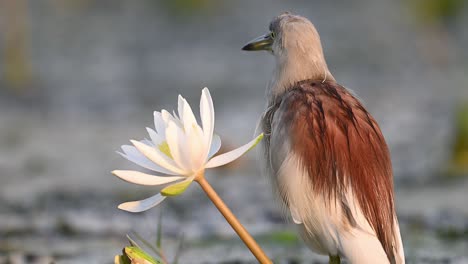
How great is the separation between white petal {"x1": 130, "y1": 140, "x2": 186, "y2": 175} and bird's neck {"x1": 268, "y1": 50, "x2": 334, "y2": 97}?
30.0 inches

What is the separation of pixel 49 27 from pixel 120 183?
287 inches

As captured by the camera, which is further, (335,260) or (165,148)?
(335,260)

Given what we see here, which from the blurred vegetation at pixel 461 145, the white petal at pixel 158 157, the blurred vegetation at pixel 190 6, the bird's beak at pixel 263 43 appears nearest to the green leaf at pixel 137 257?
the white petal at pixel 158 157

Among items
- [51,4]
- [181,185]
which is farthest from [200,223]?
[51,4]

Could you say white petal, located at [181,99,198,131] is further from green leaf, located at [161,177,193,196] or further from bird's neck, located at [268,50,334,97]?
bird's neck, located at [268,50,334,97]

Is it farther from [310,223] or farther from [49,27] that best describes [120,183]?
[49,27]

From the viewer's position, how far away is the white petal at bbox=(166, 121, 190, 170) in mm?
2115

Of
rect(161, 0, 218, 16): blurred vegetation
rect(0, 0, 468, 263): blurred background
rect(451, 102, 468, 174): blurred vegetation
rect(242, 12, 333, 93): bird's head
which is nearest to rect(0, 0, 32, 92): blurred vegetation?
rect(0, 0, 468, 263): blurred background

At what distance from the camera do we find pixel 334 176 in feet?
8.04

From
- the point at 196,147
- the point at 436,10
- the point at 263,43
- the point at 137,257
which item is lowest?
the point at 137,257

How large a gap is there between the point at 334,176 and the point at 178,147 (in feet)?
1.67

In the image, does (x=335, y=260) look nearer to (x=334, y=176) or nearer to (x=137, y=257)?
(x=334, y=176)

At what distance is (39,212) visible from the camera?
16.6 ft

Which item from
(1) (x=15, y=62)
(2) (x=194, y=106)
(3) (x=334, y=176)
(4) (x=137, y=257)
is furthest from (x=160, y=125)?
(1) (x=15, y=62)
